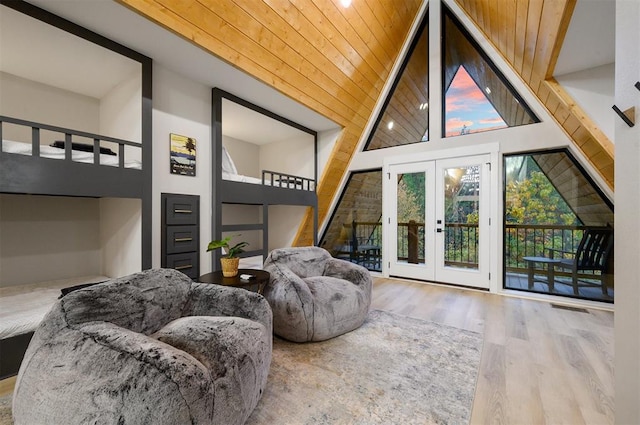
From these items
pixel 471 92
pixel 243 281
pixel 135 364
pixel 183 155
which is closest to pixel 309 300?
pixel 243 281

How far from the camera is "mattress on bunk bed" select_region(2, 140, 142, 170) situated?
182 centimetres

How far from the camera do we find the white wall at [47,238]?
254 cm

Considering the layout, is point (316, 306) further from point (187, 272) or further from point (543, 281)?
point (543, 281)

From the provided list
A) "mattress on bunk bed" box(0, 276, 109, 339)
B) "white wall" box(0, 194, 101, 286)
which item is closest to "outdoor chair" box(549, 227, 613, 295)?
"mattress on bunk bed" box(0, 276, 109, 339)

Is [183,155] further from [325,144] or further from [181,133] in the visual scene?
[325,144]

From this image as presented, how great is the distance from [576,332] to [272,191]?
11.6 feet

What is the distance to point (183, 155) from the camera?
288cm

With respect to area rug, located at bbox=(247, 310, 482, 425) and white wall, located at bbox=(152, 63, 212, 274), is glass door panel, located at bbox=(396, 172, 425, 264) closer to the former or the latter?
area rug, located at bbox=(247, 310, 482, 425)

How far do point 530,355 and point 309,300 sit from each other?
1701mm

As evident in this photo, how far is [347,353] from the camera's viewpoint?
2.02 m

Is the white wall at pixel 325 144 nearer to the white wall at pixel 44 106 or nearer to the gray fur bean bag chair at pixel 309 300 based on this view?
the gray fur bean bag chair at pixel 309 300

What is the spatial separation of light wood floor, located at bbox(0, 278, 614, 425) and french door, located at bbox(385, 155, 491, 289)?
20.3 inches

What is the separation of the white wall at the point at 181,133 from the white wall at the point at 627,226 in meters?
3.21

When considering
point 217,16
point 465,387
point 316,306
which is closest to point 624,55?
point 465,387
